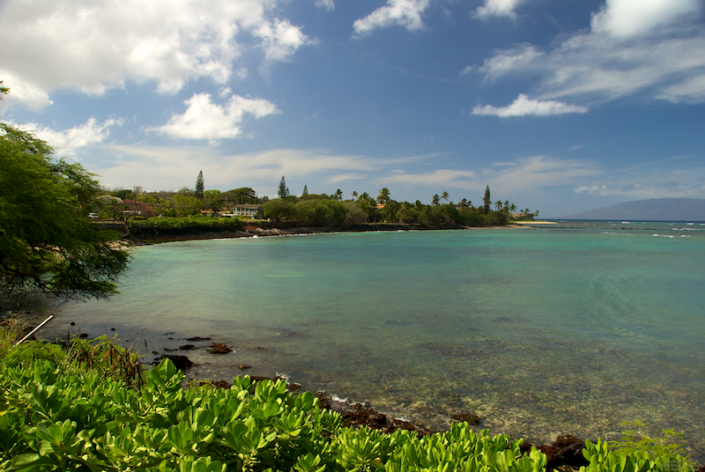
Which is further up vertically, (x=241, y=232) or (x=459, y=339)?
(x=241, y=232)

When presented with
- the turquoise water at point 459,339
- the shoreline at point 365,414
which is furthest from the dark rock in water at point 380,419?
the turquoise water at point 459,339

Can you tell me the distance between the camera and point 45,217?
9219 mm

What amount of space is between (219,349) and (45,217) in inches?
212

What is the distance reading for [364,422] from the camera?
19.7 ft

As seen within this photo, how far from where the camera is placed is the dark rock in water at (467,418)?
20.5ft

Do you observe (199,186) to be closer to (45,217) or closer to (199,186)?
(199,186)

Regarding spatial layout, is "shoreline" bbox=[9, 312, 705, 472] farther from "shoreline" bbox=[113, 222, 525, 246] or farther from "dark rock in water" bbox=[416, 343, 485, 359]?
"shoreline" bbox=[113, 222, 525, 246]

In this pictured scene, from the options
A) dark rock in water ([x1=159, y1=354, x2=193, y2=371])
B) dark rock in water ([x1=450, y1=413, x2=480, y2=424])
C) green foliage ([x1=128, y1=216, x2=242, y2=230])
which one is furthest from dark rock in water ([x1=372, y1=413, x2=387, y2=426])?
green foliage ([x1=128, y1=216, x2=242, y2=230])

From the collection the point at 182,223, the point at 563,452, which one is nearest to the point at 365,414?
the point at 563,452

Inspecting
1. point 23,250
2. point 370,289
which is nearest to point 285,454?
point 23,250

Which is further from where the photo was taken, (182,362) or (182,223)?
(182,223)

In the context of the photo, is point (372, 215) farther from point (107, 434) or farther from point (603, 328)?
point (107, 434)

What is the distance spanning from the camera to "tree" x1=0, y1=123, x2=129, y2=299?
28.2 feet

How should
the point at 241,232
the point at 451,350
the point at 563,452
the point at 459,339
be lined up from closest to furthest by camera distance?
the point at 563,452 < the point at 451,350 < the point at 459,339 < the point at 241,232
